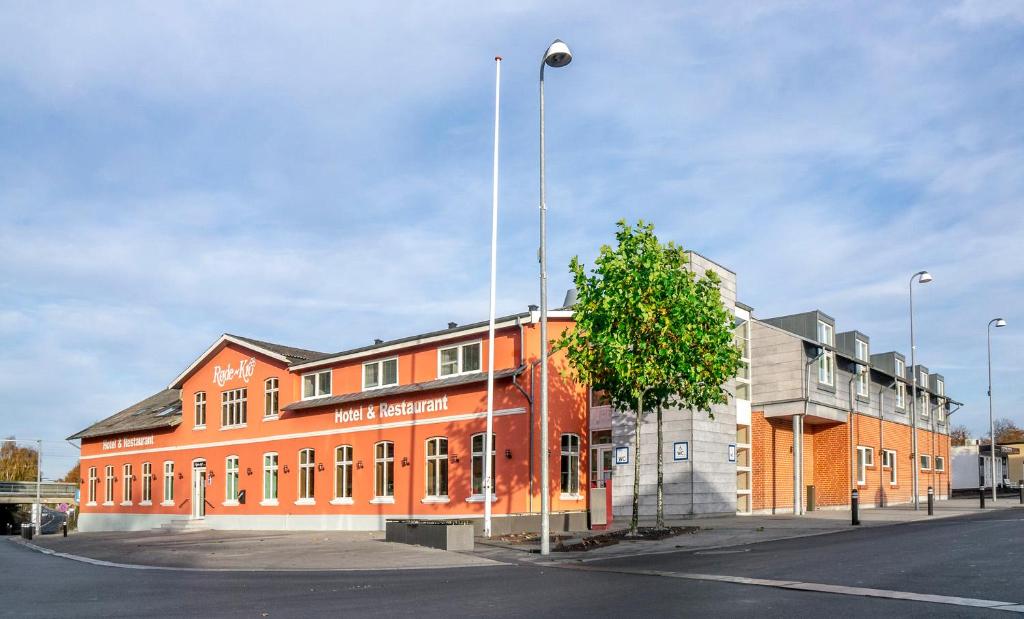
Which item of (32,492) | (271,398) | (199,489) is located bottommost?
(32,492)

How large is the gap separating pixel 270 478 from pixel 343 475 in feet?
18.0

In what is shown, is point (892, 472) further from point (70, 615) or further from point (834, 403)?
point (70, 615)

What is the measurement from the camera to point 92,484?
51.5m

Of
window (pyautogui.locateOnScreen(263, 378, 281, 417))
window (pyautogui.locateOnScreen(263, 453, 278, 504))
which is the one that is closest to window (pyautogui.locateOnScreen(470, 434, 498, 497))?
window (pyautogui.locateOnScreen(263, 453, 278, 504))

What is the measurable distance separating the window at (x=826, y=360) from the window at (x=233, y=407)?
81.3ft

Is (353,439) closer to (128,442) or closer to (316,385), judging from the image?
(316,385)

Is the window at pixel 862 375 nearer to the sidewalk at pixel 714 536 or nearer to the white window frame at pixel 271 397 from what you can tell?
the sidewalk at pixel 714 536

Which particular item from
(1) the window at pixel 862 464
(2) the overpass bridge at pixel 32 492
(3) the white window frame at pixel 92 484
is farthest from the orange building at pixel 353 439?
(2) the overpass bridge at pixel 32 492

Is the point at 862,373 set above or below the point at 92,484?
above

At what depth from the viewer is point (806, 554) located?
1680 cm

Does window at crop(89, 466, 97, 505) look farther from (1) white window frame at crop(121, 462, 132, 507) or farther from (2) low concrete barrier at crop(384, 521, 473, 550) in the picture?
(2) low concrete barrier at crop(384, 521, 473, 550)

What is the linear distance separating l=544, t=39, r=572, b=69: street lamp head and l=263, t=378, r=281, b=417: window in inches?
956

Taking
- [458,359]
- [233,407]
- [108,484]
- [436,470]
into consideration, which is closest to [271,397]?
[233,407]

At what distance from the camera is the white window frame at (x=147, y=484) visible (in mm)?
46250
